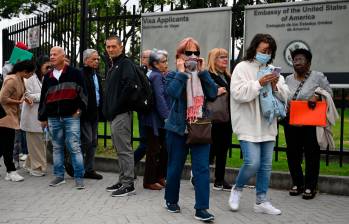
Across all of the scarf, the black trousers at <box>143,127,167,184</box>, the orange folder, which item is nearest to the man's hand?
the black trousers at <box>143,127,167,184</box>

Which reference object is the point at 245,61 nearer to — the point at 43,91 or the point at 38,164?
the point at 43,91

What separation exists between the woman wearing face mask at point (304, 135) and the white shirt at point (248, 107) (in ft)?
3.36

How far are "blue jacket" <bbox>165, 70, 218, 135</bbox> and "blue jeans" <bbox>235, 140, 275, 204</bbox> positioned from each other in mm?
670

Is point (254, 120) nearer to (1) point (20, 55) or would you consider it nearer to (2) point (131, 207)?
(2) point (131, 207)

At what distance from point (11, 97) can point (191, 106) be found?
10.8 feet

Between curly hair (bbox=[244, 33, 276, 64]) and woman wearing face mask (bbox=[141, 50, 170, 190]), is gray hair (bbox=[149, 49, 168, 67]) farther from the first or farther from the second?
curly hair (bbox=[244, 33, 276, 64])

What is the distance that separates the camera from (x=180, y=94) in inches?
191

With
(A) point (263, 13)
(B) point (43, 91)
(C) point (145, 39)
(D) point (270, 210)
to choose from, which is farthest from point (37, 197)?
(A) point (263, 13)

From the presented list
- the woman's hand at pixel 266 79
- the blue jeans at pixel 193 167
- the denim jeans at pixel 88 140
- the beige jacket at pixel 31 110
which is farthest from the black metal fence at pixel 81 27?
the blue jeans at pixel 193 167

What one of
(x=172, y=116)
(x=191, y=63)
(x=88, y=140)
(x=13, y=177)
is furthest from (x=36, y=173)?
(x=191, y=63)

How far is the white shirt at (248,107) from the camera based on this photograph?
16.6ft

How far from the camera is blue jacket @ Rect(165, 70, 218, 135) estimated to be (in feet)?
15.8

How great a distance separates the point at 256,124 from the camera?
5133 mm

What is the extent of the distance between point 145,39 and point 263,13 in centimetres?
210
